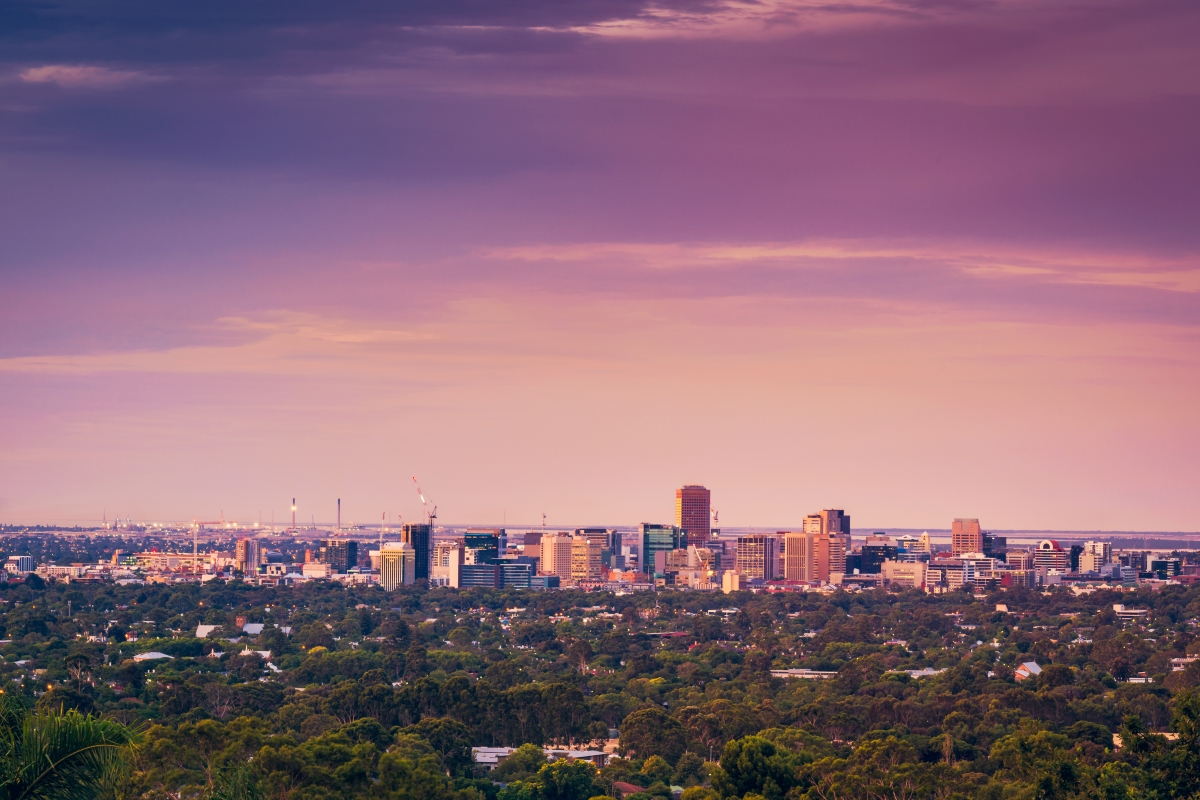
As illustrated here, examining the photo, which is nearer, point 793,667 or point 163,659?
point 163,659

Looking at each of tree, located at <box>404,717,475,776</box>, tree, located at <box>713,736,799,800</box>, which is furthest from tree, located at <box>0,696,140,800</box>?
tree, located at <box>404,717,475,776</box>

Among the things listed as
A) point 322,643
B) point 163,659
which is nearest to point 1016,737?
point 163,659

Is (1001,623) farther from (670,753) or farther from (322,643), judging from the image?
(670,753)

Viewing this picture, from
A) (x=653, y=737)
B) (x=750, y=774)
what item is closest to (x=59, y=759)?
(x=750, y=774)

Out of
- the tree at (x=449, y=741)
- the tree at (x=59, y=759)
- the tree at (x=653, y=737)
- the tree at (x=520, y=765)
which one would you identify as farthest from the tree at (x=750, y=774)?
the tree at (x=59, y=759)

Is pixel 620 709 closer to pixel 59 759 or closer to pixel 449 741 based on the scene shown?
pixel 449 741

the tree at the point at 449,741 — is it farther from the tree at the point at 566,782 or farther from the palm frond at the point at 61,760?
the palm frond at the point at 61,760
